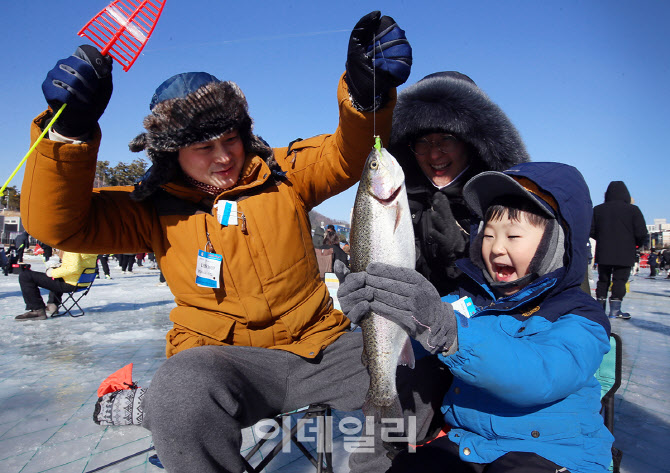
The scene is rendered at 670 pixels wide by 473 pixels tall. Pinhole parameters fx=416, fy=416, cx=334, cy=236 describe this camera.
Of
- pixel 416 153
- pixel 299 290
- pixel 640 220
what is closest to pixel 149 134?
pixel 299 290

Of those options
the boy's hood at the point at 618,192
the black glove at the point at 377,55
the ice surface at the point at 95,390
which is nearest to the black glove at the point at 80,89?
the black glove at the point at 377,55

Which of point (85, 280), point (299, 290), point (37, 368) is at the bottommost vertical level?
point (37, 368)

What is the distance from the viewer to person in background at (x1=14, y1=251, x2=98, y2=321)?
7.81 metres

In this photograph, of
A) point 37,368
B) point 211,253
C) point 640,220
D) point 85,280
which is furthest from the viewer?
point 85,280

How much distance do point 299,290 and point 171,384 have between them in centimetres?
84

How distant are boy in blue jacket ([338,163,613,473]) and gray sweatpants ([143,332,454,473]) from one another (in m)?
0.44

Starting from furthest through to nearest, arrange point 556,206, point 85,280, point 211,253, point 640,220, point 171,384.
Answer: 1. point 85,280
2. point 640,220
3. point 211,253
4. point 556,206
5. point 171,384

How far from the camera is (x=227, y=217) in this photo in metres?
2.23

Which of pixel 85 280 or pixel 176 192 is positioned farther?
pixel 85 280

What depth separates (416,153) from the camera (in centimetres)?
299

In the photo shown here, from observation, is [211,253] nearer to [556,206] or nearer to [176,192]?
[176,192]

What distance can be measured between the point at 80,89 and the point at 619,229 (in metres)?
8.36

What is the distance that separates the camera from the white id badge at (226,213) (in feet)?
7.30

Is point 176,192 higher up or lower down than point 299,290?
higher up
